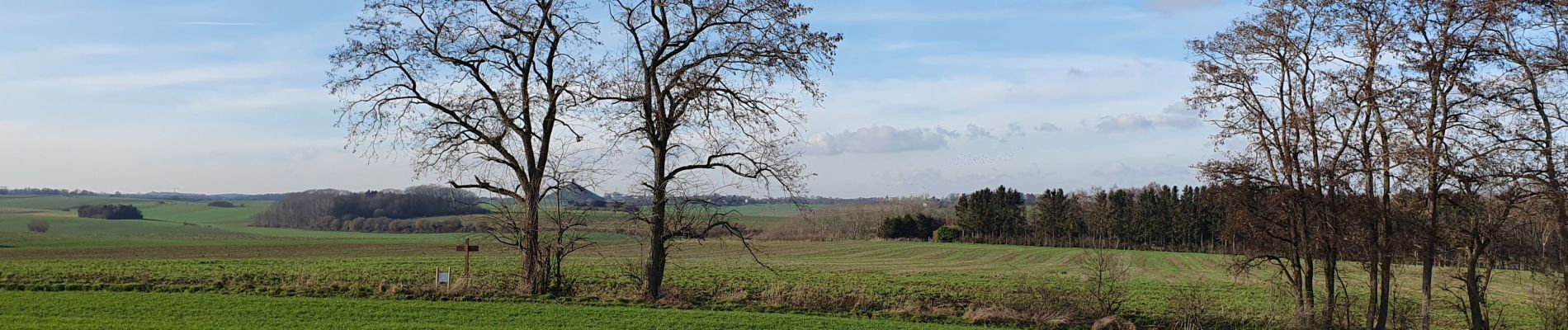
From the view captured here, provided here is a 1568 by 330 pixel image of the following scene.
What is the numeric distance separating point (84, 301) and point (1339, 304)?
77.7 feet

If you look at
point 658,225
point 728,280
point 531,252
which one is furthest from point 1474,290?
point 531,252

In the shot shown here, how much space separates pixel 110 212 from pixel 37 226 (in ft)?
64.0

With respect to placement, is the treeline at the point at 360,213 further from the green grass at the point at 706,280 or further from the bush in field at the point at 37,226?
the green grass at the point at 706,280

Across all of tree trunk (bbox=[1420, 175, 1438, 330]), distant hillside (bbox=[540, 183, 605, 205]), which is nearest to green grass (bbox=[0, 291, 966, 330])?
distant hillside (bbox=[540, 183, 605, 205])

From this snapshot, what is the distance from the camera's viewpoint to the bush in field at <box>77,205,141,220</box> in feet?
327

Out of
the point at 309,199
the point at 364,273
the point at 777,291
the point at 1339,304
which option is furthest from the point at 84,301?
the point at 309,199

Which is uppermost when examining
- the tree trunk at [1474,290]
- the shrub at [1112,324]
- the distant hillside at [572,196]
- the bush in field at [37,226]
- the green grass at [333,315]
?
the distant hillside at [572,196]

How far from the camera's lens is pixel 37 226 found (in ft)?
269

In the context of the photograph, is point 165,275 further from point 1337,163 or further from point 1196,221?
point 1196,221

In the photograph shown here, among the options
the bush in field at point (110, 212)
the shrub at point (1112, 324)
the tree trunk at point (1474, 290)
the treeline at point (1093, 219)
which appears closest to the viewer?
the tree trunk at point (1474, 290)

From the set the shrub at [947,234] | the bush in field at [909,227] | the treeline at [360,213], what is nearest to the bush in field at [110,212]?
the treeline at [360,213]

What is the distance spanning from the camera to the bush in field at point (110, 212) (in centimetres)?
9975

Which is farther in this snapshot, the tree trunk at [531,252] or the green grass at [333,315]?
the tree trunk at [531,252]

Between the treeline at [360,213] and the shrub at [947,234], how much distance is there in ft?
140
